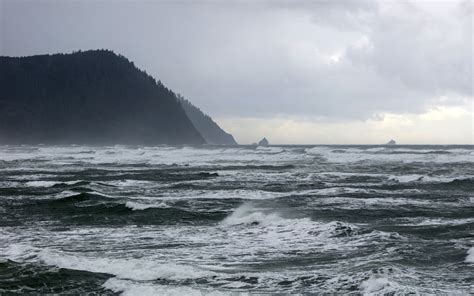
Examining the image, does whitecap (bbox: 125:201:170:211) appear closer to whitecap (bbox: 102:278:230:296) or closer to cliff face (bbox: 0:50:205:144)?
whitecap (bbox: 102:278:230:296)

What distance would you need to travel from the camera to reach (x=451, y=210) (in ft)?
60.2

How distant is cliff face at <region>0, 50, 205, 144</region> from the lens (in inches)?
5561

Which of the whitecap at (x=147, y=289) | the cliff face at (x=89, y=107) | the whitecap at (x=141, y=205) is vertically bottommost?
the whitecap at (x=147, y=289)

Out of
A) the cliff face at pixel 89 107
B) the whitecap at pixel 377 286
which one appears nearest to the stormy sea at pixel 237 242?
the whitecap at pixel 377 286

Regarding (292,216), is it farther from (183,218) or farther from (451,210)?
(451,210)

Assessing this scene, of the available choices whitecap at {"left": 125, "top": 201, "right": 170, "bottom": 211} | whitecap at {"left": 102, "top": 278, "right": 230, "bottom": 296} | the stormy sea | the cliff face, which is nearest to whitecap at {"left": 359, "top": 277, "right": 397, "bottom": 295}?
the stormy sea

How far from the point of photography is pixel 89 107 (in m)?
149

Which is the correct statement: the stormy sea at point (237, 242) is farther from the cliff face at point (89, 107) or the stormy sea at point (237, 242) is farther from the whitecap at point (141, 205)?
the cliff face at point (89, 107)

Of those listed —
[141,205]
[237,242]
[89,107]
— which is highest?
[89,107]

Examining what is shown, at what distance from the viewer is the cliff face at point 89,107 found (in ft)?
463

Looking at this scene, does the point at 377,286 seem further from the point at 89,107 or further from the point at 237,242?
the point at 89,107

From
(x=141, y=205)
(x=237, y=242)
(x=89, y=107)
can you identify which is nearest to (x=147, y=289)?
(x=237, y=242)

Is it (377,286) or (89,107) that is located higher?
(89,107)

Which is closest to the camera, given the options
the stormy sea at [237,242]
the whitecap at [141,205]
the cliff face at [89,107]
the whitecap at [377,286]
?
the whitecap at [377,286]
